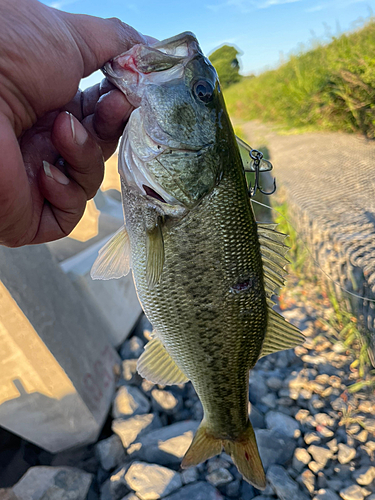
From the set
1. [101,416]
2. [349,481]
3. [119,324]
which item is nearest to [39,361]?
[101,416]

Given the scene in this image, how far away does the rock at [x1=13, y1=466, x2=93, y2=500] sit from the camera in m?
2.76

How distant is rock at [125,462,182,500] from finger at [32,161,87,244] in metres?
1.97

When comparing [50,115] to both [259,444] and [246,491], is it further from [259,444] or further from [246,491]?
[246,491]

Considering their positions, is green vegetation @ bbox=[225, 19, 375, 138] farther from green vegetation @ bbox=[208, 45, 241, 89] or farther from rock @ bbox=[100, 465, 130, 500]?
green vegetation @ bbox=[208, 45, 241, 89]

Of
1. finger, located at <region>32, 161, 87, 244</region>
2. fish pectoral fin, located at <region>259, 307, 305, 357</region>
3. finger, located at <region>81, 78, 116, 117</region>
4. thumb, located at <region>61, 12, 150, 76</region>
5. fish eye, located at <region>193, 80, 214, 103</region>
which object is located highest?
thumb, located at <region>61, 12, 150, 76</region>

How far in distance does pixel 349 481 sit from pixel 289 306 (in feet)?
7.41

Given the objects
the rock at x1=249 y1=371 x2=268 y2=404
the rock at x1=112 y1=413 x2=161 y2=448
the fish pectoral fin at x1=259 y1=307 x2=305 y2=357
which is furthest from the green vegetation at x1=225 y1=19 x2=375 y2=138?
the rock at x1=112 y1=413 x2=161 y2=448

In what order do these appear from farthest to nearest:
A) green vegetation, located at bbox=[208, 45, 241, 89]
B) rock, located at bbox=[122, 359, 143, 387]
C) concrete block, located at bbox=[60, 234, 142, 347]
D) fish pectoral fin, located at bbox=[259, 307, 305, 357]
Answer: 1. green vegetation, located at bbox=[208, 45, 241, 89]
2. concrete block, located at bbox=[60, 234, 142, 347]
3. rock, located at bbox=[122, 359, 143, 387]
4. fish pectoral fin, located at bbox=[259, 307, 305, 357]

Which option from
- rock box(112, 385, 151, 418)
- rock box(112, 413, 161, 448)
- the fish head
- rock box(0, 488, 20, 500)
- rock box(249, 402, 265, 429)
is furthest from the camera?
rock box(112, 385, 151, 418)

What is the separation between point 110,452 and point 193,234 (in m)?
2.57

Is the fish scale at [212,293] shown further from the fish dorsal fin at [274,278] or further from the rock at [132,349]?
the rock at [132,349]

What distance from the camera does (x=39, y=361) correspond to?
3.00 meters

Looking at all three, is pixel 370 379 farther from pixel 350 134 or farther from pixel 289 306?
pixel 350 134

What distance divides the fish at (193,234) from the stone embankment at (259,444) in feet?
3.70
